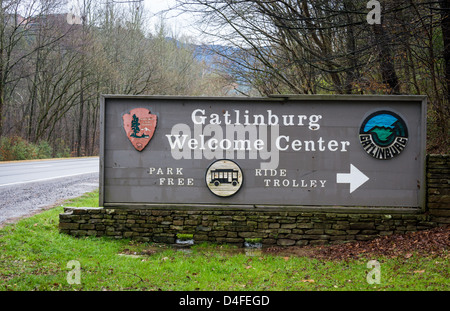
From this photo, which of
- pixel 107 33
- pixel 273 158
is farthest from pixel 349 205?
pixel 107 33

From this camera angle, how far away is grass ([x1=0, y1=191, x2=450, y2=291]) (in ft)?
14.8

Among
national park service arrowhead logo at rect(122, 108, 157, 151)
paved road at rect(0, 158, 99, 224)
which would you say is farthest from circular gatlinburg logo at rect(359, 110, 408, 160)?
Answer: paved road at rect(0, 158, 99, 224)

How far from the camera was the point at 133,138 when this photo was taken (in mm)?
6527

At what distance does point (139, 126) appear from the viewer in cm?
652

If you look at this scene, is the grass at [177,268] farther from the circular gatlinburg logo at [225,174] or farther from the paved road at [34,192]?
the paved road at [34,192]

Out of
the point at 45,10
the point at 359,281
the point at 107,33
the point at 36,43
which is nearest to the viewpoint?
the point at 359,281

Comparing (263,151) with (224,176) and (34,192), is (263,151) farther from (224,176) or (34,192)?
(34,192)

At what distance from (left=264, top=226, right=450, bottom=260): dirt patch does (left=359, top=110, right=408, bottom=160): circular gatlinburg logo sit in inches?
53.6

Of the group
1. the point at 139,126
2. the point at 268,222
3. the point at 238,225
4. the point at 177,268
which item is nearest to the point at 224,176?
the point at 238,225

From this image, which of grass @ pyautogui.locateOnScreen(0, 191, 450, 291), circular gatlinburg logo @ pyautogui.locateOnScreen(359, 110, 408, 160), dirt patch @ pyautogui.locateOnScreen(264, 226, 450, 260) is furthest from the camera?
circular gatlinburg logo @ pyautogui.locateOnScreen(359, 110, 408, 160)

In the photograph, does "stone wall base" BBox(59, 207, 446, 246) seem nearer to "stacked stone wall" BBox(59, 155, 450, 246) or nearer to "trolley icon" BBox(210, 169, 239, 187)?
"stacked stone wall" BBox(59, 155, 450, 246)

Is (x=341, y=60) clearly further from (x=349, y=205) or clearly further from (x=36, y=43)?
(x=36, y=43)

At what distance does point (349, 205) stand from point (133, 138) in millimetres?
3880

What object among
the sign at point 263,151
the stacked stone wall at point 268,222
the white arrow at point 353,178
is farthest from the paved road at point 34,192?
the white arrow at point 353,178
